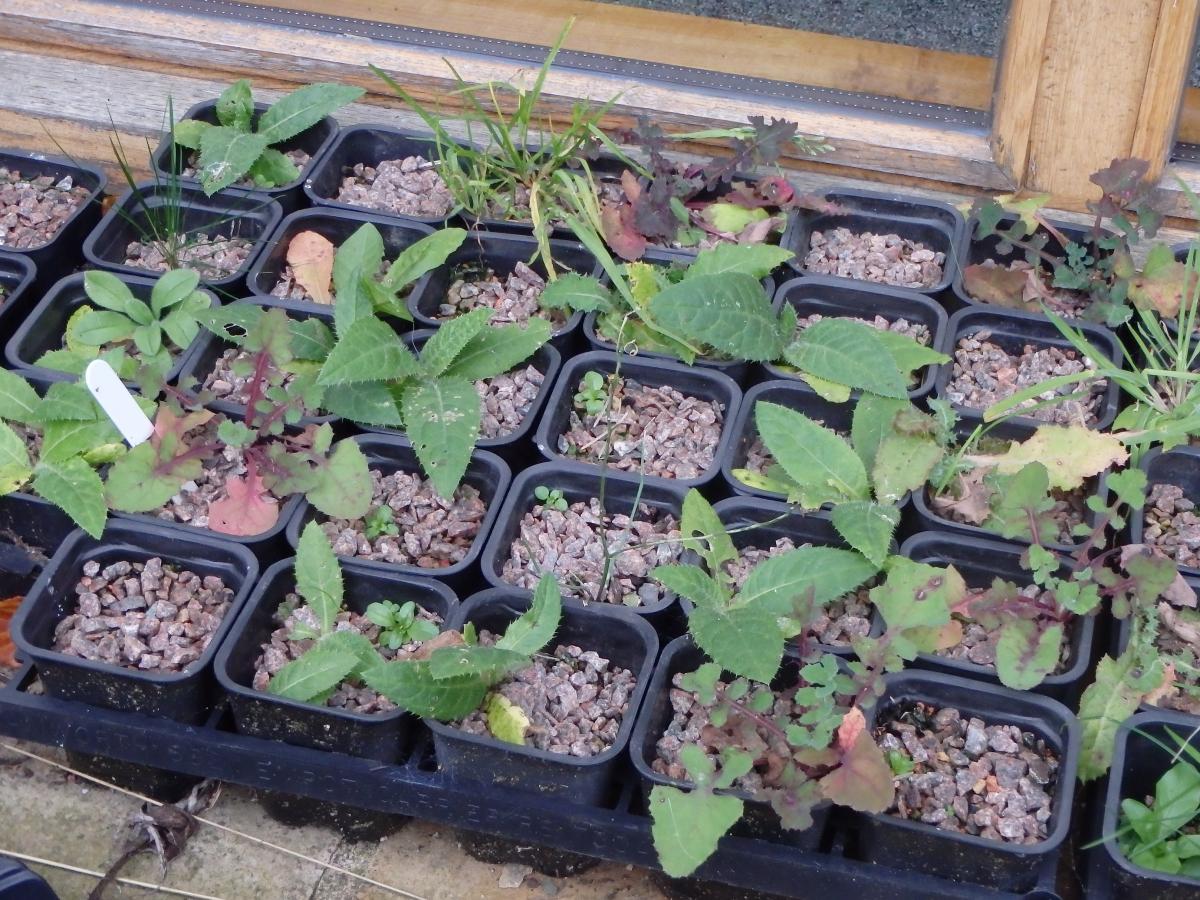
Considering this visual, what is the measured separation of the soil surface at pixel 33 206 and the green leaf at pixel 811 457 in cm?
117

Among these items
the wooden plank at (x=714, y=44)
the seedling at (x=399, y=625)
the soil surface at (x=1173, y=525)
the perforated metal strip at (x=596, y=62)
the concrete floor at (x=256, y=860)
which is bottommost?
the concrete floor at (x=256, y=860)

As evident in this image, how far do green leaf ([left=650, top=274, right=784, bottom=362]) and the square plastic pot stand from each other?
18.6 inches

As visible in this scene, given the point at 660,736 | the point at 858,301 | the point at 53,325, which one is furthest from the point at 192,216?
the point at 660,736

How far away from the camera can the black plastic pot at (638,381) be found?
1.85 metres

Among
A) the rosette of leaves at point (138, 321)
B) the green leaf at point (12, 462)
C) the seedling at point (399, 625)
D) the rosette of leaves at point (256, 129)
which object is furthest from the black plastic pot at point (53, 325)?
the seedling at point (399, 625)

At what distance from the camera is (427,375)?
72.7 inches

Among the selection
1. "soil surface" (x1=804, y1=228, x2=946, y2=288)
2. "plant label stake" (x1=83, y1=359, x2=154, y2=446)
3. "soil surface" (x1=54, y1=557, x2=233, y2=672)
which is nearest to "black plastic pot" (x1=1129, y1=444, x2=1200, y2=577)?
"soil surface" (x1=804, y1=228, x2=946, y2=288)

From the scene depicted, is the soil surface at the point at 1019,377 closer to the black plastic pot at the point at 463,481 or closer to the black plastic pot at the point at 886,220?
the black plastic pot at the point at 886,220

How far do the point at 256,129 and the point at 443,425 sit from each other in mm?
804

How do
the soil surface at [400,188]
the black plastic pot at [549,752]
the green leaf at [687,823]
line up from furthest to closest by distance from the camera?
the soil surface at [400,188] → the black plastic pot at [549,752] → the green leaf at [687,823]

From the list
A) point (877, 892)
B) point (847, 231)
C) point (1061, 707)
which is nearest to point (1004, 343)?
point (847, 231)

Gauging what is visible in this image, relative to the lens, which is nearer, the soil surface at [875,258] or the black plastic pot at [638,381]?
the black plastic pot at [638,381]

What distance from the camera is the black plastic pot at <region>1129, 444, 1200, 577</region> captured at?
177 centimetres

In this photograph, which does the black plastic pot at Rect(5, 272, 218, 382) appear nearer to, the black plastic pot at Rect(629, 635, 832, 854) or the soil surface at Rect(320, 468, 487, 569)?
the soil surface at Rect(320, 468, 487, 569)
